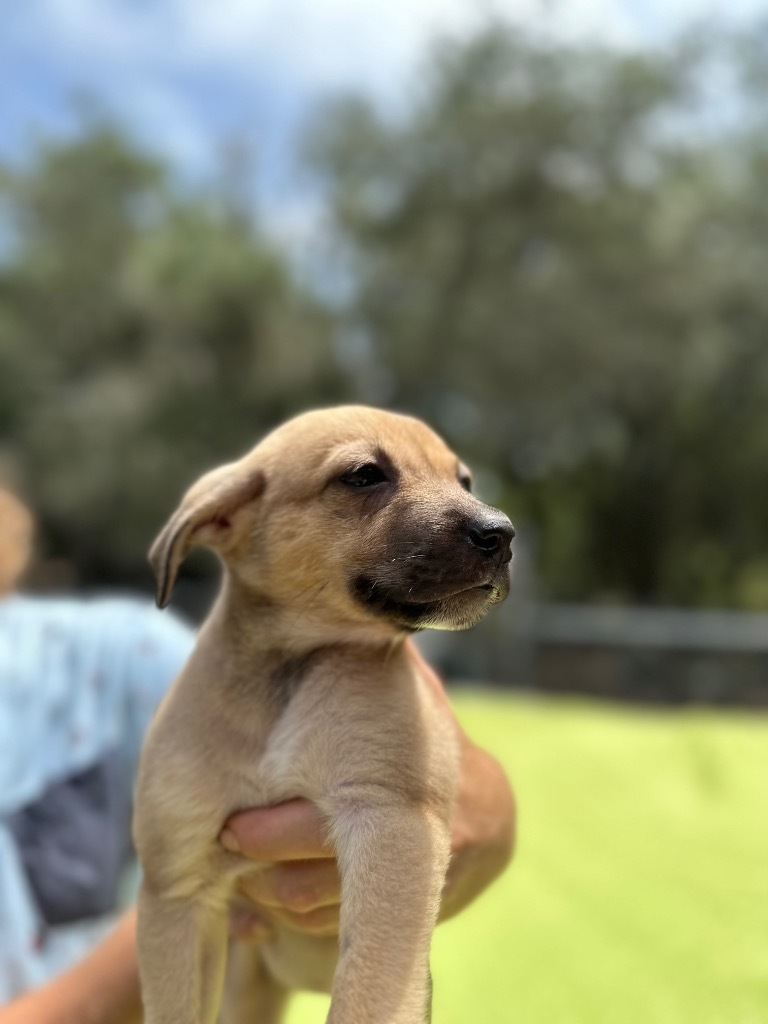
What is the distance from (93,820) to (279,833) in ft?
4.21

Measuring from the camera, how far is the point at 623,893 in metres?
3.32

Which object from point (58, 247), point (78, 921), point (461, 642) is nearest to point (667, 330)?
point (461, 642)

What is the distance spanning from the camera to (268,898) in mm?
1554

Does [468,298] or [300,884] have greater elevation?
[300,884]

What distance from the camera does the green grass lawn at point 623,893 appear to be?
244 centimetres

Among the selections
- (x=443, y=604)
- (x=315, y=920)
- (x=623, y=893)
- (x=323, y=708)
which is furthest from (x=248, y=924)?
(x=623, y=893)

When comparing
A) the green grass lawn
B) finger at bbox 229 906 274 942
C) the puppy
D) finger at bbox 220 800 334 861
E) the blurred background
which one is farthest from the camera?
the blurred background

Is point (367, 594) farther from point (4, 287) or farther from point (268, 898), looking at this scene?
point (4, 287)

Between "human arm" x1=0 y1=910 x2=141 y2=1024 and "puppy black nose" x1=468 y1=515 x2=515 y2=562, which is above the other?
"puppy black nose" x1=468 y1=515 x2=515 y2=562

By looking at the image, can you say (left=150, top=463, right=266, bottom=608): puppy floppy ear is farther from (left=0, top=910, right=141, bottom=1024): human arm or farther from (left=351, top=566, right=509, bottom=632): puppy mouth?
(left=0, top=910, right=141, bottom=1024): human arm

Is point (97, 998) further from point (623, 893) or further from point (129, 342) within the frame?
point (129, 342)

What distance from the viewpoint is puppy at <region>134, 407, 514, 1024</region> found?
52.4 inches

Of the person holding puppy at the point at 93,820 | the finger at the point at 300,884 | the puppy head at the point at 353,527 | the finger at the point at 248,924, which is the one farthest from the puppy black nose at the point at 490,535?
the finger at the point at 248,924

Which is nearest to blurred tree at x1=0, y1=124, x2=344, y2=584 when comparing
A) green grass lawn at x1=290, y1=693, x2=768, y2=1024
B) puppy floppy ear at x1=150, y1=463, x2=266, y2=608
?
green grass lawn at x1=290, y1=693, x2=768, y2=1024
